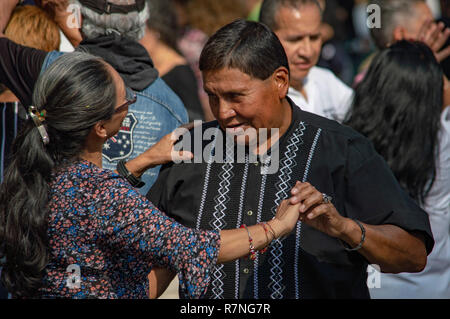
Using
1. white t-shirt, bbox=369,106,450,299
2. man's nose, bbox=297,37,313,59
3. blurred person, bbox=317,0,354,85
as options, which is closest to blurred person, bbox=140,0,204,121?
man's nose, bbox=297,37,313,59

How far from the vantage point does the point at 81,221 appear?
2186 mm

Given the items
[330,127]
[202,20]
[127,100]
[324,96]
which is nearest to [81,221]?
[127,100]

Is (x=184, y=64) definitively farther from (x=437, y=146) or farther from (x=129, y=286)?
(x=129, y=286)

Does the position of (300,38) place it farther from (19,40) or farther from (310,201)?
(310,201)

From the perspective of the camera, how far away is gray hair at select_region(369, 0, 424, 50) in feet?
16.2

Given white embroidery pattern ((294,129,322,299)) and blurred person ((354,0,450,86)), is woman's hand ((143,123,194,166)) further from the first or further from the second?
blurred person ((354,0,450,86))

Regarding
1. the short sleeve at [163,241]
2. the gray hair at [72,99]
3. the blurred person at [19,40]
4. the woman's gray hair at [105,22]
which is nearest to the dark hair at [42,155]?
the gray hair at [72,99]

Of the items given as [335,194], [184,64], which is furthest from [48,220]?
[184,64]

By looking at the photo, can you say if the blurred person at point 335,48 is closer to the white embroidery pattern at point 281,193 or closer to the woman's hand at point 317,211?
the white embroidery pattern at point 281,193

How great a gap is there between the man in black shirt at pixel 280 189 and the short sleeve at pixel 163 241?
1.49 ft

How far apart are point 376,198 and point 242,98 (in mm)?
692

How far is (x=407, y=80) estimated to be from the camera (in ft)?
11.3

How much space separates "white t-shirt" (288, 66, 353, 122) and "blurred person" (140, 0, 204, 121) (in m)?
1.10
